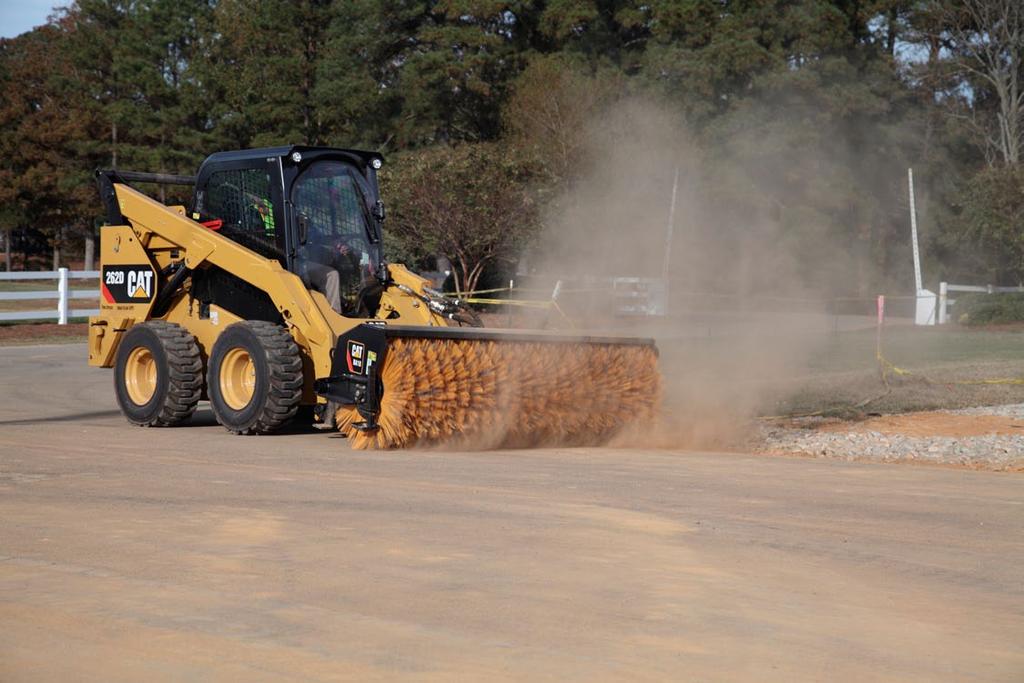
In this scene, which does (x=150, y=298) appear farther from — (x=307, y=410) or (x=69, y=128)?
(x=69, y=128)

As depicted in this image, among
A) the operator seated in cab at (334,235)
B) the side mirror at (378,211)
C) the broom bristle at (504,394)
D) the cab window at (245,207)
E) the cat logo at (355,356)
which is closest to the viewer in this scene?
the broom bristle at (504,394)

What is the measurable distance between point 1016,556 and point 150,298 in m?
9.22

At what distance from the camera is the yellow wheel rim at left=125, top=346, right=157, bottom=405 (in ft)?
42.6

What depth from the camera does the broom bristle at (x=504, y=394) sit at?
415 inches

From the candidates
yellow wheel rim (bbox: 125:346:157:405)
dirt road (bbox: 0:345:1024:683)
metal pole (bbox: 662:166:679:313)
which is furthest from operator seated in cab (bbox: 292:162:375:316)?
metal pole (bbox: 662:166:679:313)

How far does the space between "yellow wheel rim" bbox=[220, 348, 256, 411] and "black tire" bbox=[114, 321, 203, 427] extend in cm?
64

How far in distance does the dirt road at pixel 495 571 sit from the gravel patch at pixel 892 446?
6.28 ft

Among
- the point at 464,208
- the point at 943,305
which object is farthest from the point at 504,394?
the point at 943,305

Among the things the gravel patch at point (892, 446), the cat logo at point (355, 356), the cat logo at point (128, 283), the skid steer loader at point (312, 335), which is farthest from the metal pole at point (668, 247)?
the cat logo at point (355, 356)

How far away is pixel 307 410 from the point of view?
12.7 meters

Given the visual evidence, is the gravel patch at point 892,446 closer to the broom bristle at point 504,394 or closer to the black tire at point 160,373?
the broom bristle at point 504,394

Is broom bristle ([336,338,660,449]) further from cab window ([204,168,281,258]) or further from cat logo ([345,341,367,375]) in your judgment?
cab window ([204,168,281,258])

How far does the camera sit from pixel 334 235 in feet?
41.3

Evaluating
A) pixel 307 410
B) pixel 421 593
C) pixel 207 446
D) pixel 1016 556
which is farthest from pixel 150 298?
pixel 1016 556
